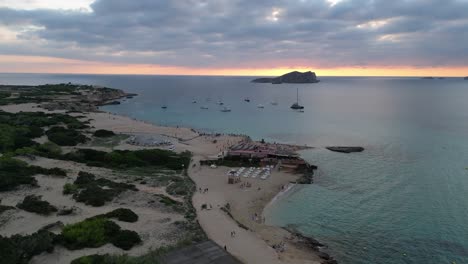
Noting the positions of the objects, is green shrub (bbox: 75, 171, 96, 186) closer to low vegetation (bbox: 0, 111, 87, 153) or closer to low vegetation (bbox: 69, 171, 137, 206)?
low vegetation (bbox: 69, 171, 137, 206)

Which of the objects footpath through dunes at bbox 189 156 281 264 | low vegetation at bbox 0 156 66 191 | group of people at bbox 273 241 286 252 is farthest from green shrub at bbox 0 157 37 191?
group of people at bbox 273 241 286 252

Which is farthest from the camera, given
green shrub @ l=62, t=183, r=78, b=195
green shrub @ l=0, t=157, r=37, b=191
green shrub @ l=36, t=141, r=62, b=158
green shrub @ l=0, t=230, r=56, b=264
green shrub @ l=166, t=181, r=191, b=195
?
green shrub @ l=36, t=141, r=62, b=158

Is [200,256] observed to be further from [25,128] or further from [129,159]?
[25,128]

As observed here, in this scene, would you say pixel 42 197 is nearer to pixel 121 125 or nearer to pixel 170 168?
pixel 170 168

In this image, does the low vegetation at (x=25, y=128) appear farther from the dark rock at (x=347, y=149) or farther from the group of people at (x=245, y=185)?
the dark rock at (x=347, y=149)

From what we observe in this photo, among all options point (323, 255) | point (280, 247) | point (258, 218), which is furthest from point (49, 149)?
point (323, 255)

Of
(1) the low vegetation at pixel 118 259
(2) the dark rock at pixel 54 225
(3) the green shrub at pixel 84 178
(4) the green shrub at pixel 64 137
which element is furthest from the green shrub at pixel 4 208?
(4) the green shrub at pixel 64 137

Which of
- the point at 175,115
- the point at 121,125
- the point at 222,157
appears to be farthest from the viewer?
the point at 175,115

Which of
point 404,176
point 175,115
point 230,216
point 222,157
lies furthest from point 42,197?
point 175,115
